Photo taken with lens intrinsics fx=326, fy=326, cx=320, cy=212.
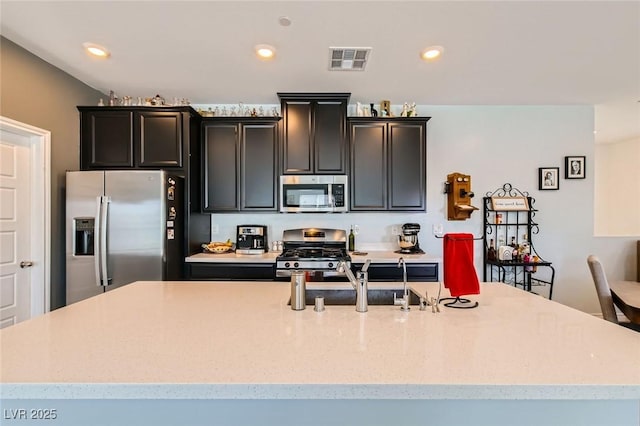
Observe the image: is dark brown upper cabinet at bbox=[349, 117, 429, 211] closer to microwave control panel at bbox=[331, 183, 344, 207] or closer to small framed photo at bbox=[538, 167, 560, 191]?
microwave control panel at bbox=[331, 183, 344, 207]

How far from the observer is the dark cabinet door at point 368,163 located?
3631 millimetres

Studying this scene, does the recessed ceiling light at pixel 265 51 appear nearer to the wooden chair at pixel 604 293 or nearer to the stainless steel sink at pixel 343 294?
the stainless steel sink at pixel 343 294

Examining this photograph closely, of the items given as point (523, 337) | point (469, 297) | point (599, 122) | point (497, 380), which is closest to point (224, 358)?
point (497, 380)

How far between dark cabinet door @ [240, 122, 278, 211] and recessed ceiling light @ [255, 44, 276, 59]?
100 centimetres

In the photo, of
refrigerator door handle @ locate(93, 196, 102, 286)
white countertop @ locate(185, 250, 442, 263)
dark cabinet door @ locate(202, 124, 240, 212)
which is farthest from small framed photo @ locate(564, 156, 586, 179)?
refrigerator door handle @ locate(93, 196, 102, 286)

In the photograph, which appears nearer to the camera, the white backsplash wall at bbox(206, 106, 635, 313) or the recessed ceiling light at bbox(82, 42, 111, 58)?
the recessed ceiling light at bbox(82, 42, 111, 58)

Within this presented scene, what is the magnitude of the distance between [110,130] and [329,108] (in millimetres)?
2305

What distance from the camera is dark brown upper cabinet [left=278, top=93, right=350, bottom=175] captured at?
11.6 ft

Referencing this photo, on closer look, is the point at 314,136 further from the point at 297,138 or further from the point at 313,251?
the point at 313,251

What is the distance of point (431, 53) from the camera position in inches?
103

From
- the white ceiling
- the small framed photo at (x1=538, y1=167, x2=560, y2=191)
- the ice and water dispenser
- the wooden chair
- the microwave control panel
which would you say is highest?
the white ceiling

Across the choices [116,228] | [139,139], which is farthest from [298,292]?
[139,139]

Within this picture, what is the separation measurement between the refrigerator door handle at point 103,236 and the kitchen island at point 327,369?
1758 mm

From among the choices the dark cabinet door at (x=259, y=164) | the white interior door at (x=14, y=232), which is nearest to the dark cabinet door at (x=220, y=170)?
the dark cabinet door at (x=259, y=164)
